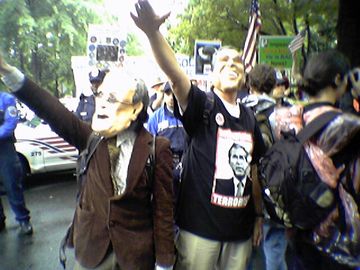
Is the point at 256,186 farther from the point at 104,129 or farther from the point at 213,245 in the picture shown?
the point at 104,129

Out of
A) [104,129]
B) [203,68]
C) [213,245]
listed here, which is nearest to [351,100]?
[213,245]

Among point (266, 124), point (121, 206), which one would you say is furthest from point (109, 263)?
point (266, 124)

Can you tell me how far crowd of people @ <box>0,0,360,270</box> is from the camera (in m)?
2.01

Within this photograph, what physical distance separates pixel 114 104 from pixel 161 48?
1.30ft

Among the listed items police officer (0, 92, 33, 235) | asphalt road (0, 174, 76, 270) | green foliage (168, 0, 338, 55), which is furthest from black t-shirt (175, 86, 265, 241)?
green foliage (168, 0, 338, 55)

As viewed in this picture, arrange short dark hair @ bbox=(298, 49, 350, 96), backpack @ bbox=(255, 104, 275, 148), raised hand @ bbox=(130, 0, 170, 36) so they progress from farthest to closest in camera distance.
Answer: backpack @ bbox=(255, 104, 275, 148)
short dark hair @ bbox=(298, 49, 350, 96)
raised hand @ bbox=(130, 0, 170, 36)

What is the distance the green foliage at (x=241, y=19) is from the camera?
40.9ft

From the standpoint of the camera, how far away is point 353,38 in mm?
7176

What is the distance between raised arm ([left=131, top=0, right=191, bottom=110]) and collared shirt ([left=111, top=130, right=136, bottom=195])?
13.7 inches

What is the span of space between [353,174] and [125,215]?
3.84 feet

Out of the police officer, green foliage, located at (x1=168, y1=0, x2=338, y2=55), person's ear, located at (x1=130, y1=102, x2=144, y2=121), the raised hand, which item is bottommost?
the police officer

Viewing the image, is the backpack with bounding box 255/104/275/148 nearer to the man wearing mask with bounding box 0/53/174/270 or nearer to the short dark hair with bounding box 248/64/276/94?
the short dark hair with bounding box 248/64/276/94

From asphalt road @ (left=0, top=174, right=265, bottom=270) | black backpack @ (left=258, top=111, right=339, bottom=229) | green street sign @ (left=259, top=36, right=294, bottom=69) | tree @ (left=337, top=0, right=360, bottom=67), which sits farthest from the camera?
green street sign @ (left=259, top=36, right=294, bottom=69)

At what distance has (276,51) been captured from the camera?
34.1ft
